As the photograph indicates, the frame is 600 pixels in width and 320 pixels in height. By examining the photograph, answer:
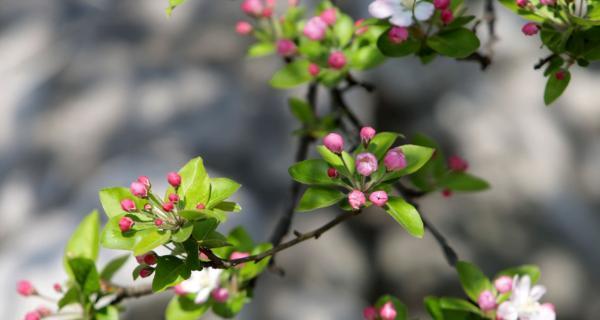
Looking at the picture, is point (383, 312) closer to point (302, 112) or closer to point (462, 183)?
point (462, 183)

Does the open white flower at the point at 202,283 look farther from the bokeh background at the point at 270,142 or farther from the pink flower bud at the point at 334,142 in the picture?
the bokeh background at the point at 270,142

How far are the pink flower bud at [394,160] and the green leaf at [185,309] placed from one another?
0.44 meters

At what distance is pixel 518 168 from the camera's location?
238cm

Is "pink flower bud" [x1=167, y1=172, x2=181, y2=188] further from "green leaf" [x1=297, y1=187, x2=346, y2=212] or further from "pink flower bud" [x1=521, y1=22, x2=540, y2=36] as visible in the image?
"pink flower bud" [x1=521, y1=22, x2=540, y2=36]

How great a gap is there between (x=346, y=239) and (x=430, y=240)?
0.29m

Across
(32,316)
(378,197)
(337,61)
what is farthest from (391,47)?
(32,316)

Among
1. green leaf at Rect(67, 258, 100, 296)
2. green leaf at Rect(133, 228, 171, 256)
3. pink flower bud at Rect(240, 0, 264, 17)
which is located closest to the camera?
green leaf at Rect(133, 228, 171, 256)

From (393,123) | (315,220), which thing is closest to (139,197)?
(315,220)

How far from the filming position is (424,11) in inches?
35.9

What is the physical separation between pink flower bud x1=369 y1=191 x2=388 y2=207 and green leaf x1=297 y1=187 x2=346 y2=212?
48 millimetres

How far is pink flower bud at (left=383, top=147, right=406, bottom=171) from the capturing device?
793mm

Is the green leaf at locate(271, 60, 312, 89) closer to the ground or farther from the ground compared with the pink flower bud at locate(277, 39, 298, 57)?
closer to the ground

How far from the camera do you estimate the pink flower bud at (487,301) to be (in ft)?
3.11

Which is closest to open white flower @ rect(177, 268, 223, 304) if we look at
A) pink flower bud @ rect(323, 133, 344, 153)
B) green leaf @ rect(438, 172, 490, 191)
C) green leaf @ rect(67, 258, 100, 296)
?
green leaf @ rect(67, 258, 100, 296)
